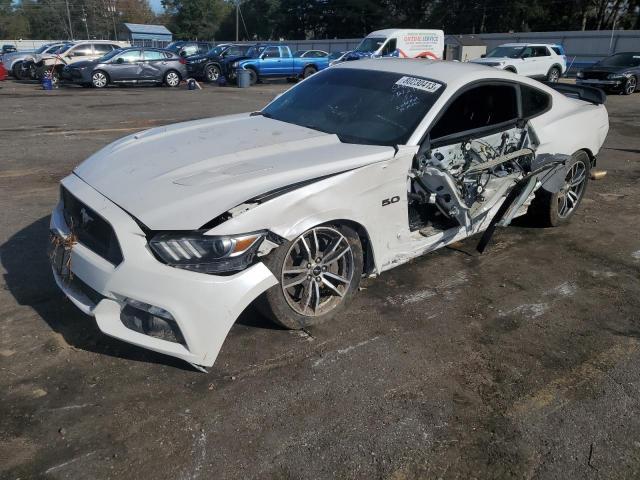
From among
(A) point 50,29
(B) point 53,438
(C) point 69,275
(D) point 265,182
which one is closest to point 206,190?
(D) point 265,182

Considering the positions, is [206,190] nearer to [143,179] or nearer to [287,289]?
[143,179]

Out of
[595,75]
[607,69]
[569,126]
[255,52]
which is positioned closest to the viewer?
[569,126]

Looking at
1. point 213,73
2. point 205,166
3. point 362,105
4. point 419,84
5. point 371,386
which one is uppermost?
point 419,84

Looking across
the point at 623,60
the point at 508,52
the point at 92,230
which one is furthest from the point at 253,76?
the point at 92,230

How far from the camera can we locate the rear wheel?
944 inches

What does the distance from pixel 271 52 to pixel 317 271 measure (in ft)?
72.3

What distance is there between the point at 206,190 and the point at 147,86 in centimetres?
2100

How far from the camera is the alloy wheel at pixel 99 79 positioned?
19.8 m

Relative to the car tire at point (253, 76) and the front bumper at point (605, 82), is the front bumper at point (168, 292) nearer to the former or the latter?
the front bumper at point (605, 82)

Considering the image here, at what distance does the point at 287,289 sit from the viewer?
10.4 feet

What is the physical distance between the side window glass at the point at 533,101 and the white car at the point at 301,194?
0.06 feet

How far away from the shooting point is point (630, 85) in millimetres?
18453

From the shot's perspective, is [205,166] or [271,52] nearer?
[205,166]

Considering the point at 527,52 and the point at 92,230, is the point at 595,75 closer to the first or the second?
the point at 527,52
